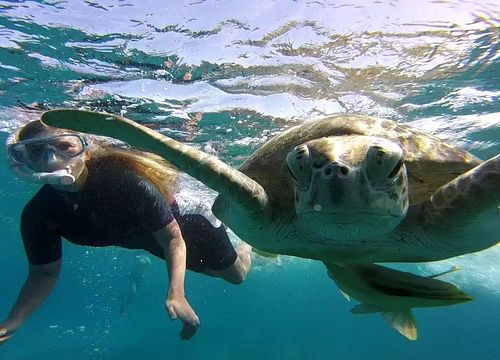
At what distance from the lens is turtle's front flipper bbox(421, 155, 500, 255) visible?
6.10 ft

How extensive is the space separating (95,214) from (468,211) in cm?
375

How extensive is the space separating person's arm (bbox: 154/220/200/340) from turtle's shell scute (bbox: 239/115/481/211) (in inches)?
47.3

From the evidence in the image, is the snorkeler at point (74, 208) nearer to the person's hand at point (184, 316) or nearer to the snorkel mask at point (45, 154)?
the snorkel mask at point (45, 154)

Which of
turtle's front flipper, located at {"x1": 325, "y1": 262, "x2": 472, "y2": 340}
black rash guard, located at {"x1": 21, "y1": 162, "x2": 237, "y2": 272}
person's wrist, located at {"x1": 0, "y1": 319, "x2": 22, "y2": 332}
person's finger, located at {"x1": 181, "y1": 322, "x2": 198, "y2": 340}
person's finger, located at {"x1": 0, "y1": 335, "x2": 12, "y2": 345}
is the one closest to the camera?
turtle's front flipper, located at {"x1": 325, "y1": 262, "x2": 472, "y2": 340}

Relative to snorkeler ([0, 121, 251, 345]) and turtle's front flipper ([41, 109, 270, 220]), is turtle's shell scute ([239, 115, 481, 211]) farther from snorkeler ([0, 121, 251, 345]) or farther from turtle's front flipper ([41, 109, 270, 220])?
snorkeler ([0, 121, 251, 345])

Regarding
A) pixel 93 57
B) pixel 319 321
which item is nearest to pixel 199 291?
pixel 319 321

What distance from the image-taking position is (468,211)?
2.00 metres

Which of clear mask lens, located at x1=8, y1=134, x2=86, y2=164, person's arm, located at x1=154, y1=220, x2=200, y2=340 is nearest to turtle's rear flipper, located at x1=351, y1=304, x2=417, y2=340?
person's arm, located at x1=154, y1=220, x2=200, y2=340

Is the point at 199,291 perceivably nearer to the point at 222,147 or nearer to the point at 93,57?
the point at 222,147

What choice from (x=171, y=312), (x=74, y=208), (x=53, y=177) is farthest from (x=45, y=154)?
(x=171, y=312)

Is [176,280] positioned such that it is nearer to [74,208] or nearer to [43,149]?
[74,208]

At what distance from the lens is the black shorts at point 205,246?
5.43 m

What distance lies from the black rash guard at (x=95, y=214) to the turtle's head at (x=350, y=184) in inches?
110

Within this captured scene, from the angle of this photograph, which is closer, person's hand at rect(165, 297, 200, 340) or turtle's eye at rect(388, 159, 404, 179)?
turtle's eye at rect(388, 159, 404, 179)
